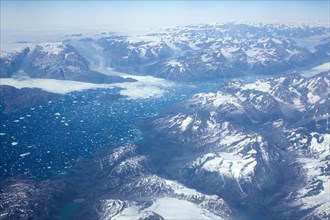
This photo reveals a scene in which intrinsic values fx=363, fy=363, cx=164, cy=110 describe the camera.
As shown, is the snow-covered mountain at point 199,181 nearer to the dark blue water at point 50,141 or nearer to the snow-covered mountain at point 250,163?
the snow-covered mountain at point 250,163

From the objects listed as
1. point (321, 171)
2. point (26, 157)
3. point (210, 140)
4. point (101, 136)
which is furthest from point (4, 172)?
point (321, 171)

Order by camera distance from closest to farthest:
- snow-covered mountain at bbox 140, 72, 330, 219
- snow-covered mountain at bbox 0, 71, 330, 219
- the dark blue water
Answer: snow-covered mountain at bbox 0, 71, 330, 219
snow-covered mountain at bbox 140, 72, 330, 219
the dark blue water

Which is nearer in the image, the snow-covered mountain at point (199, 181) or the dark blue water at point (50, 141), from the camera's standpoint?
the snow-covered mountain at point (199, 181)

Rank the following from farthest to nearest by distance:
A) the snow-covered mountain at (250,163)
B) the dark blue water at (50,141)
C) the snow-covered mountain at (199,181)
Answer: the dark blue water at (50,141) < the snow-covered mountain at (250,163) < the snow-covered mountain at (199,181)

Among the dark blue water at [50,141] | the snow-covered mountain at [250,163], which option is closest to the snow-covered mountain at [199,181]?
the snow-covered mountain at [250,163]

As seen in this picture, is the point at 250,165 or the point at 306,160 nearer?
the point at 250,165

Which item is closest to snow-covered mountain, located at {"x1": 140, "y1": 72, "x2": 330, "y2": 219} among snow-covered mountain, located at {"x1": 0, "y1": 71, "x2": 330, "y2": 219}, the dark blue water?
snow-covered mountain, located at {"x1": 0, "y1": 71, "x2": 330, "y2": 219}

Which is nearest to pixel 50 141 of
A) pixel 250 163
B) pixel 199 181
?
pixel 199 181

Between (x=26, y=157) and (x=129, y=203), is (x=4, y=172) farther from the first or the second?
(x=129, y=203)

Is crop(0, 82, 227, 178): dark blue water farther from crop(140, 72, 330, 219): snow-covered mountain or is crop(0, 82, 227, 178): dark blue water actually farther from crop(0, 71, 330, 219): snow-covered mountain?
crop(140, 72, 330, 219): snow-covered mountain

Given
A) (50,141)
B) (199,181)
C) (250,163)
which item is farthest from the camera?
(50,141)

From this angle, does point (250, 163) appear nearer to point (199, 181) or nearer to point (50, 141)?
point (199, 181)
